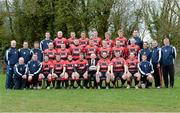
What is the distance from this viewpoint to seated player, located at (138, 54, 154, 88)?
17.4 meters

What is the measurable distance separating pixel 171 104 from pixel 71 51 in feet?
22.2

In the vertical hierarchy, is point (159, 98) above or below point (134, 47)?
below

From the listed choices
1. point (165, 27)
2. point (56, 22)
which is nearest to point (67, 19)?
point (56, 22)

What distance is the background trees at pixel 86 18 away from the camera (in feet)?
133

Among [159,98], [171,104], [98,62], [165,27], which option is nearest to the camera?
[171,104]

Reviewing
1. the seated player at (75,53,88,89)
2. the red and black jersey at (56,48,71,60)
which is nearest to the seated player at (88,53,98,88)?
the seated player at (75,53,88,89)

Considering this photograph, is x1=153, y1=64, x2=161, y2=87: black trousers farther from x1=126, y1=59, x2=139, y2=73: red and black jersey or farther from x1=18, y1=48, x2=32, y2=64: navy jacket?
x1=18, y1=48, x2=32, y2=64: navy jacket

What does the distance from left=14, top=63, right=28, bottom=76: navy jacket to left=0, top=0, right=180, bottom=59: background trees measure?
74.2 ft

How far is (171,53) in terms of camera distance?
697 inches

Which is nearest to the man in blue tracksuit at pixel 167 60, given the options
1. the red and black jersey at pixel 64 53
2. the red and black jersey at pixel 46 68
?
the red and black jersey at pixel 64 53

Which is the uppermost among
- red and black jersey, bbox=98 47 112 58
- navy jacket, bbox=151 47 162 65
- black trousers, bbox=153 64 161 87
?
red and black jersey, bbox=98 47 112 58

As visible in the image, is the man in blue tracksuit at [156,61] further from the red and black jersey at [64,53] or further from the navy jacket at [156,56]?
the red and black jersey at [64,53]

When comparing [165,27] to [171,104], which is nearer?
[171,104]

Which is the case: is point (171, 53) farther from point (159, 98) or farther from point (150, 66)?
point (159, 98)
